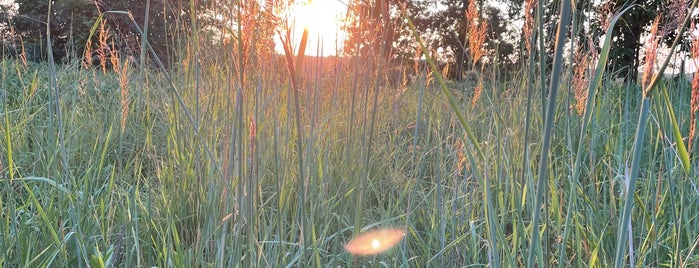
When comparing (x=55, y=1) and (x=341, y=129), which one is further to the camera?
(x=55, y=1)

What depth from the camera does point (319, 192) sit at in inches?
50.0

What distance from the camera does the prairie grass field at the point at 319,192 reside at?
→ 686mm

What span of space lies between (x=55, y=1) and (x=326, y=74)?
9.78 metres

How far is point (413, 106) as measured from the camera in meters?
3.14

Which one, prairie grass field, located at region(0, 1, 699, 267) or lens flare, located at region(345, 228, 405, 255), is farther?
lens flare, located at region(345, 228, 405, 255)

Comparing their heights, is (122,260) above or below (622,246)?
below

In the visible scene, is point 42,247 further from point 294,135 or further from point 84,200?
point 294,135

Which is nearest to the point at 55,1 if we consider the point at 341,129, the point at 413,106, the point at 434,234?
the point at 413,106

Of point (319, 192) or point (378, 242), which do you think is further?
point (319, 192)

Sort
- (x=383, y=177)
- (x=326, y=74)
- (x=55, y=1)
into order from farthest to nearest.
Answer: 1. (x=55, y=1)
2. (x=326, y=74)
3. (x=383, y=177)

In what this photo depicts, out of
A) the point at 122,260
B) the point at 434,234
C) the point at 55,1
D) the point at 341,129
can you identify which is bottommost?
the point at 122,260

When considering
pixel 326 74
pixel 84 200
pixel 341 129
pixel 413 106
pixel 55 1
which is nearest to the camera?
pixel 84 200

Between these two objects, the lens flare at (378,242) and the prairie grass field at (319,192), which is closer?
the prairie grass field at (319,192)

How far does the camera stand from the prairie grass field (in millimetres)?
686
